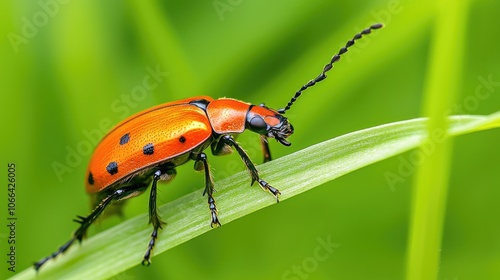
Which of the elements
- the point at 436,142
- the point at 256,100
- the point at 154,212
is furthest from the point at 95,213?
the point at 436,142

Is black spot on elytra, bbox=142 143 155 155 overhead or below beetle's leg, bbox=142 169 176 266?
overhead

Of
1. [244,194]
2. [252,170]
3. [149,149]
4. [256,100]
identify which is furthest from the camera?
[256,100]

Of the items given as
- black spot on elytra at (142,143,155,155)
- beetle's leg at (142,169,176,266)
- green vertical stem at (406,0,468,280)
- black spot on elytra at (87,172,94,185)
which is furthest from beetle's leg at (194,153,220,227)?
green vertical stem at (406,0,468,280)

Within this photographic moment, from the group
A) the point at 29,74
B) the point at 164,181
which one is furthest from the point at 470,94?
the point at 29,74

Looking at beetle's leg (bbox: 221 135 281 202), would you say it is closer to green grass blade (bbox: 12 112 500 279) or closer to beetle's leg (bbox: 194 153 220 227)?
green grass blade (bbox: 12 112 500 279)

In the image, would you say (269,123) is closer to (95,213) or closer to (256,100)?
(256,100)

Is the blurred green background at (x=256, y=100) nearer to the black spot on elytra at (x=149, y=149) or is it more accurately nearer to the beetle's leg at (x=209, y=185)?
the beetle's leg at (x=209, y=185)

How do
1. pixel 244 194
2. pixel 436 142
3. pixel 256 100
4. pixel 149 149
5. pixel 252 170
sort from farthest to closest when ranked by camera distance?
pixel 256 100, pixel 149 149, pixel 252 170, pixel 244 194, pixel 436 142
